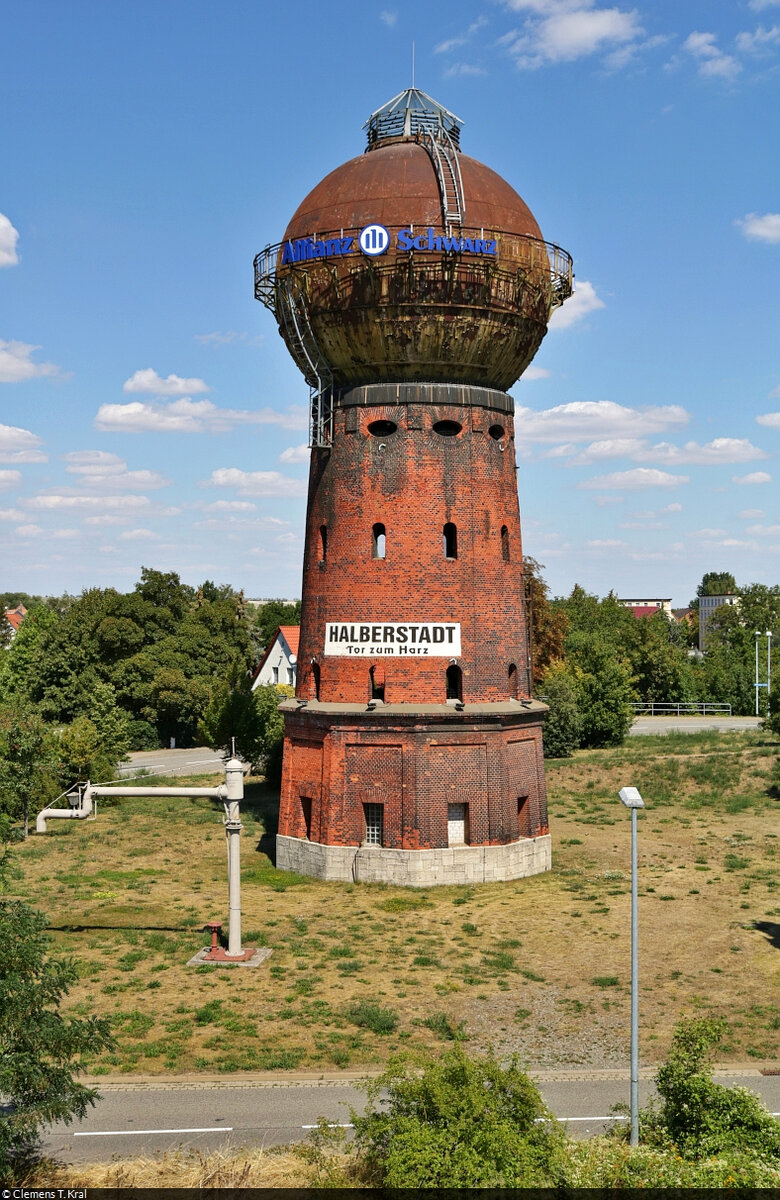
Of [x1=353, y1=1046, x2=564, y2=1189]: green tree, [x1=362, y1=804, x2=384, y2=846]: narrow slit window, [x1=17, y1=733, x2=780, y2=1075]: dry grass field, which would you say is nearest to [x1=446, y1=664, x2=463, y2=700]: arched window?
[x1=362, y1=804, x2=384, y2=846]: narrow slit window

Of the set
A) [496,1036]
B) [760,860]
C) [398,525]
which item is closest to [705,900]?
[760,860]

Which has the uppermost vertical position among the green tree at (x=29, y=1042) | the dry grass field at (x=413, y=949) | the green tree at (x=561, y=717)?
the green tree at (x=561, y=717)

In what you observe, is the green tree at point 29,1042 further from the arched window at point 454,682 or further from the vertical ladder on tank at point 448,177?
the vertical ladder on tank at point 448,177

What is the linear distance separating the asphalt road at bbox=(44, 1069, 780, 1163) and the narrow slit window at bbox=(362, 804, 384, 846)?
13.2 meters

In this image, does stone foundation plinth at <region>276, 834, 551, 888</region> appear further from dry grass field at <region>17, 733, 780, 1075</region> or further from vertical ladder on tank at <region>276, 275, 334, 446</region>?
vertical ladder on tank at <region>276, 275, 334, 446</region>

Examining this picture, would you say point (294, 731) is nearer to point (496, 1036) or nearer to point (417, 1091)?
point (496, 1036)

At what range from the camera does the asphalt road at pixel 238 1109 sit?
1662 cm

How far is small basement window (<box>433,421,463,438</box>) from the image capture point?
33.4 meters

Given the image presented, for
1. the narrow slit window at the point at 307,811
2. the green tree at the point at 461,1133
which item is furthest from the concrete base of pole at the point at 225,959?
the green tree at the point at 461,1133

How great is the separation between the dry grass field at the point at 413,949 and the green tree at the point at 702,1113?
4479 millimetres

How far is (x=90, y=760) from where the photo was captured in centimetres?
4781

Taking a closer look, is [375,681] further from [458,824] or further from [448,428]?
[448,428]

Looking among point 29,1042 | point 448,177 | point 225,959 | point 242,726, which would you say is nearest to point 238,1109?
point 29,1042

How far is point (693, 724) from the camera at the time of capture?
7488 cm
